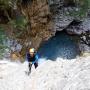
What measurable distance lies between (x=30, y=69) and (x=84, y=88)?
4.57 metres

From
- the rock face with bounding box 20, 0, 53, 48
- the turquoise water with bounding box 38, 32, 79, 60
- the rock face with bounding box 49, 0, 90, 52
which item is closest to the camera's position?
the rock face with bounding box 20, 0, 53, 48

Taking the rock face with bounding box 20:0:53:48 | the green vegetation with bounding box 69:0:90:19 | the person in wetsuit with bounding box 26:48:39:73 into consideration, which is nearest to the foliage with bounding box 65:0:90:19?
the green vegetation with bounding box 69:0:90:19

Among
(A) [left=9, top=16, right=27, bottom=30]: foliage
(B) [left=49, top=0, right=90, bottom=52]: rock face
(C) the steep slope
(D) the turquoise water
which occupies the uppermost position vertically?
(C) the steep slope

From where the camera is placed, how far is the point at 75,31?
30625mm

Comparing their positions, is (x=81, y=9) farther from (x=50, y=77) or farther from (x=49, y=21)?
(x=50, y=77)

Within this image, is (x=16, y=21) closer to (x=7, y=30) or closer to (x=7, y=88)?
(x=7, y=30)

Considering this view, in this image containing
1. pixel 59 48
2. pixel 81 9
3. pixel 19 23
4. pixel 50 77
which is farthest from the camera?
pixel 81 9

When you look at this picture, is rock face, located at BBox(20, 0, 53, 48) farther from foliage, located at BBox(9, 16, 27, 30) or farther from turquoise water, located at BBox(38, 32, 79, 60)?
foliage, located at BBox(9, 16, 27, 30)

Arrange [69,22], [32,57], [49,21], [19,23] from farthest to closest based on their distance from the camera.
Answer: [69,22] < [49,21] < [19,23] < [32,57]

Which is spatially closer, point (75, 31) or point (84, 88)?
point (84, 88)

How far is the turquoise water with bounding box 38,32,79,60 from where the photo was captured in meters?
29.0

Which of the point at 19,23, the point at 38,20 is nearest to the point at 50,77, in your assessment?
the point at 19,23

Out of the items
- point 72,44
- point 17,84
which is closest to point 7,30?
Answer: point 72,44

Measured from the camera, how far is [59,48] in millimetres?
29859
